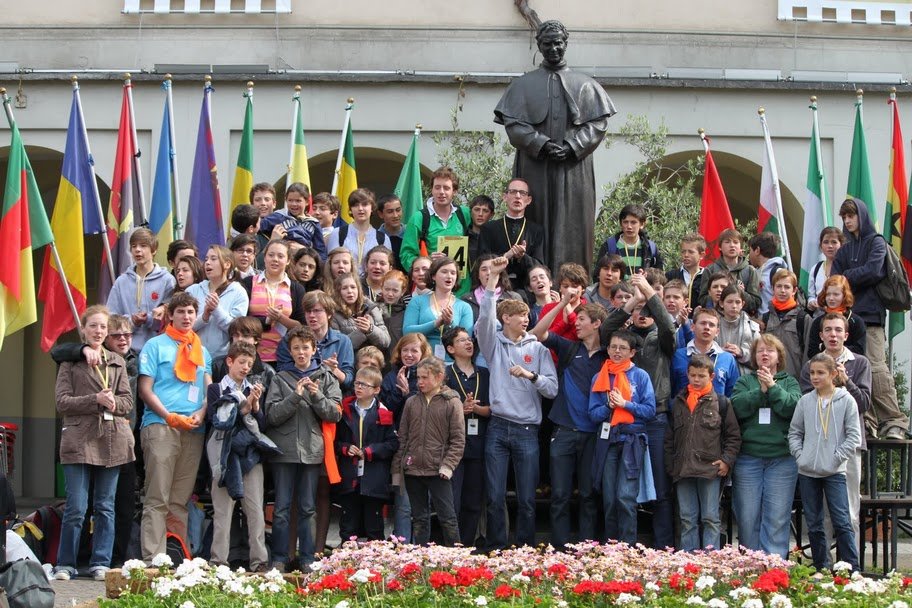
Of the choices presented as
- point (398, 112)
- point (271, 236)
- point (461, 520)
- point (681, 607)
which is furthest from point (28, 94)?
point (681, 607)

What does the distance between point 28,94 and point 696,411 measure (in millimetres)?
12665

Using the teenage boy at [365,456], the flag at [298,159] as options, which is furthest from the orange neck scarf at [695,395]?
the flag at [298,159]

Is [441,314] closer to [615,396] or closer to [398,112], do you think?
[615,396]

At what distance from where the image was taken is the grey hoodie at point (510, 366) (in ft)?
38.8

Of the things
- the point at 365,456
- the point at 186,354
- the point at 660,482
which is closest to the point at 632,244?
the point at 660,482

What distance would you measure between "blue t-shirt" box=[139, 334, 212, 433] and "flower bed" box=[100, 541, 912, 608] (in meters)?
2.05

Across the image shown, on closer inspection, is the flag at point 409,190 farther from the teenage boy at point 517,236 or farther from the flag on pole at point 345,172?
the teenage boy at point 517,236

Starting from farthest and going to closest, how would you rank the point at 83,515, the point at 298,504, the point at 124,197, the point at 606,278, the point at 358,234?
the point at 124,197 → the point at 358,234 → the point at 606,278 → the point at 298,504 → the point at 83,515

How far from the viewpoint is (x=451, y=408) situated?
1148cm

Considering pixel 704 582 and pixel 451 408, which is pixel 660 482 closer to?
pixel 451 408

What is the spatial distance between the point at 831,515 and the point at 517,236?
3391 mm

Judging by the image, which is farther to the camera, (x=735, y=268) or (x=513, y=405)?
(x=735, y=268)

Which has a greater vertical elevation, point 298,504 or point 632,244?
point 632,244

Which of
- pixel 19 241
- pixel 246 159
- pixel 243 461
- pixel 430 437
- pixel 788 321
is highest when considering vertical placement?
pixel 246 159
